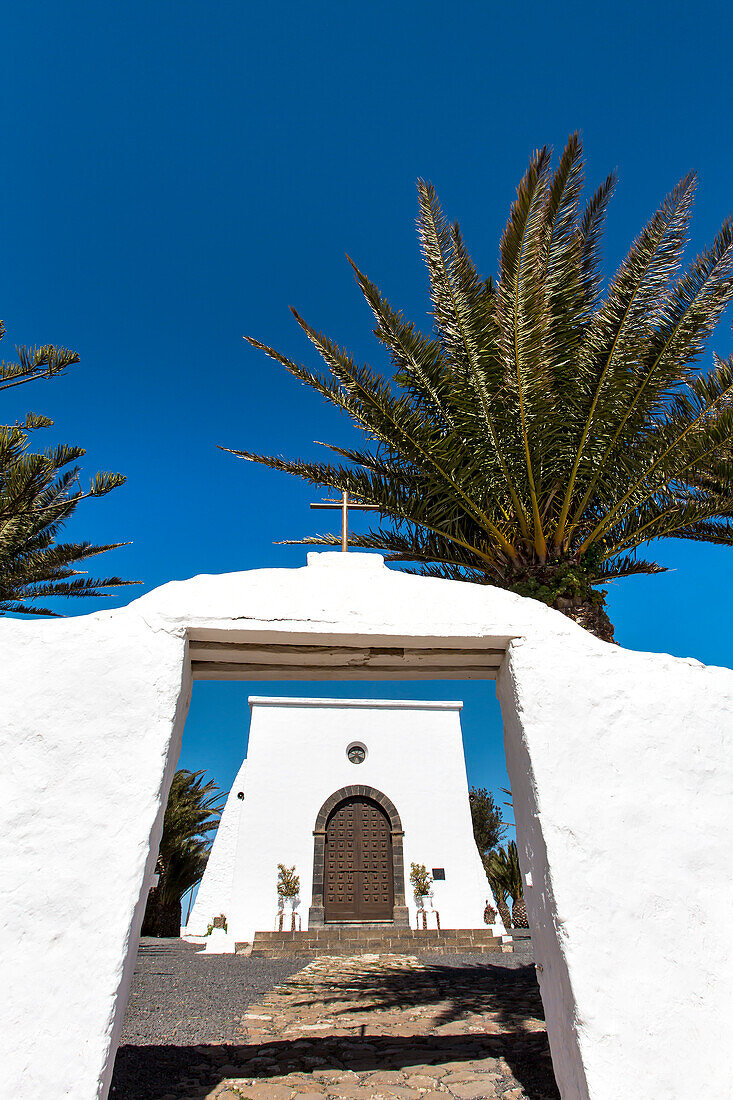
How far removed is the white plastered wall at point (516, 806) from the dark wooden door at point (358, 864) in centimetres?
1198

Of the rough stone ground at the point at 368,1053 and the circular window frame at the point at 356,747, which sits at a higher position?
the circular window frame at the point at 356,747

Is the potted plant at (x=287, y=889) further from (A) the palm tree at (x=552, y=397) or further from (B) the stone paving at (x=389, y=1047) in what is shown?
(A) the palm tree at (x=552, y=397)

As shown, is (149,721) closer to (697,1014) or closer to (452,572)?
(697,1014)

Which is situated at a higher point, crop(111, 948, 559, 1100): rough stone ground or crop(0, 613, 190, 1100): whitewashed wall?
crop(0, 613, 190, 1100): whitewashed wall

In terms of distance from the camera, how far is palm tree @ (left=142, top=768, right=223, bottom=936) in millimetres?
16672

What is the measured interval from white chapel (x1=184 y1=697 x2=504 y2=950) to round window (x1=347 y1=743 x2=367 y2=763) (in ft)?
0.08

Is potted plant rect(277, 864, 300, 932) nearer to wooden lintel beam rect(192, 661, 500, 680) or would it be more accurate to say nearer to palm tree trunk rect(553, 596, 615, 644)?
palm tree trunk rect(553, 596, 615, 644)

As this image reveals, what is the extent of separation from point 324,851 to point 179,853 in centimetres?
582

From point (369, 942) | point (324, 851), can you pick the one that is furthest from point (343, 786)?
point (369, 942)

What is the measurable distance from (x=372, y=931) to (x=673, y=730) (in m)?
11.6

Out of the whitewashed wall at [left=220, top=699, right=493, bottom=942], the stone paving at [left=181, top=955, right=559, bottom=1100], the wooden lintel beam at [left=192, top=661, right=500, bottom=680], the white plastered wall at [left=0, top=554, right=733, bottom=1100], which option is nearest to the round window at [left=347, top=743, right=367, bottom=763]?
the whitewashed wall at [left=220, top=699, right=493, bottom=942]

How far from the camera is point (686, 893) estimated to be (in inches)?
106

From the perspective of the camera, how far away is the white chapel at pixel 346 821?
44.5ft

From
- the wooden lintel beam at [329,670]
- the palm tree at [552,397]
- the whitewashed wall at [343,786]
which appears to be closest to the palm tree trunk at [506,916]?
the whitewashed wall at [343,786]
